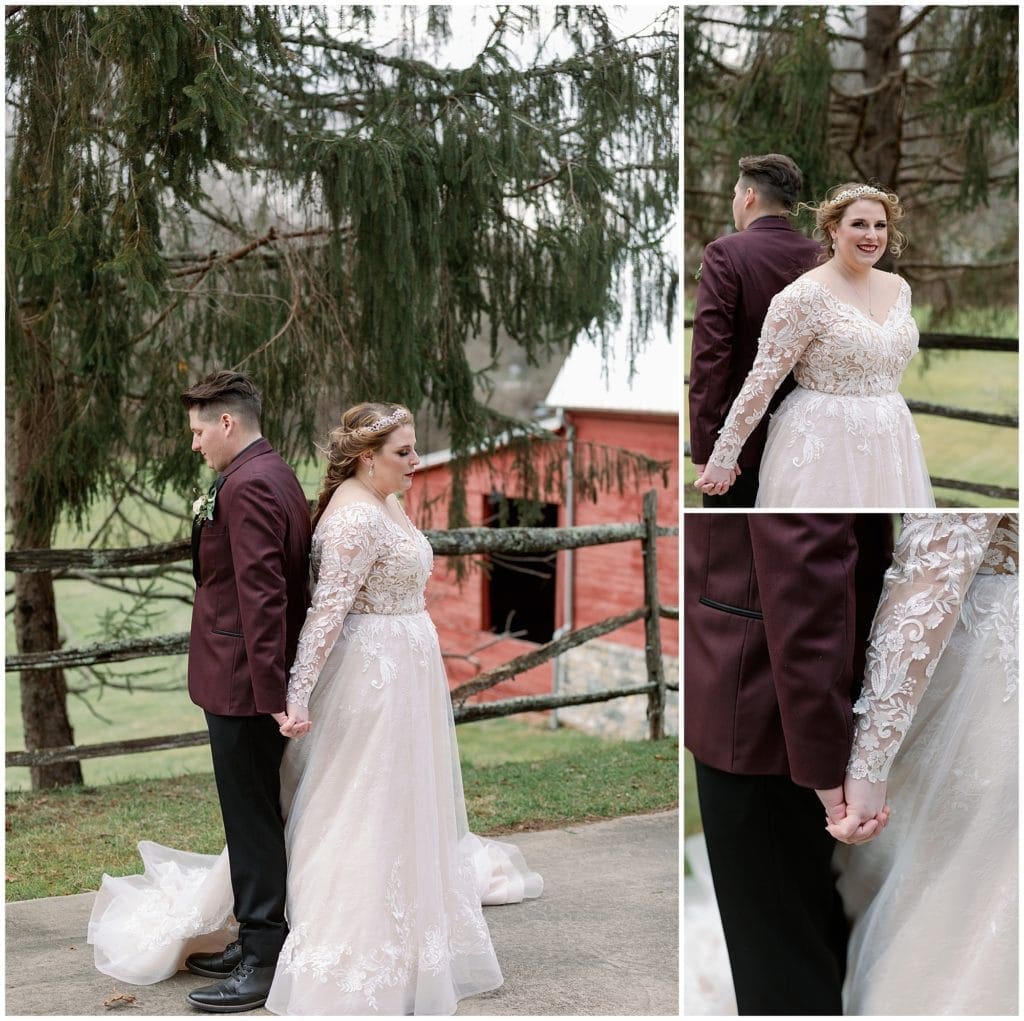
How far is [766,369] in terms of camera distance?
2.75 m

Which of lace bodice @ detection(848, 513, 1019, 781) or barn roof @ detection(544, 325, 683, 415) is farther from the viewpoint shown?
barn roof @ detection(544, 325, 683, 415)

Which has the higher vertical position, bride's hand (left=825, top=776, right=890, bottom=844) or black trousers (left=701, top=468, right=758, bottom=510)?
black trousers (left=701, top=468, right=758, bottom=510)

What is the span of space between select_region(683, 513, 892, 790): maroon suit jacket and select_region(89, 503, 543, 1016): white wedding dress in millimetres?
1022

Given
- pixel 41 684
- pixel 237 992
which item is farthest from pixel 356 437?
pixel 41 684

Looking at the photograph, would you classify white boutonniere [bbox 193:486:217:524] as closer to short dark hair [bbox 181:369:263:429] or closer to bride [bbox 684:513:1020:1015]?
short dark hair [bbox 181:369:263:429]

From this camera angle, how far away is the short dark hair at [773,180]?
297 centimetres

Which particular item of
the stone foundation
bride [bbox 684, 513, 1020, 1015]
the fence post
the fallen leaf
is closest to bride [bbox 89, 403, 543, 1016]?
the fallen leaf

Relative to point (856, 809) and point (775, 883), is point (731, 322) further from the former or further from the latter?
point (775, 883)

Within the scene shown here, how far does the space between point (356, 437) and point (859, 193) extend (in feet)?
4.99

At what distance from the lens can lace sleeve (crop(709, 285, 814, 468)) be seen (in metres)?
2.74

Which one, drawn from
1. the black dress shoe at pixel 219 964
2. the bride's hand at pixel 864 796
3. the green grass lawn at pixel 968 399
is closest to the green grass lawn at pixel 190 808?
the black dress shoe at pixel 219 964

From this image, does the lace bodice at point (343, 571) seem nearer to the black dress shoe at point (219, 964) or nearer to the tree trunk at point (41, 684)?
the black dress shoe at point (219, 964)

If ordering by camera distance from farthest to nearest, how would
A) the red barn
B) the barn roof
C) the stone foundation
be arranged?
1. the stone foundation
2. the red barn
3. the barn roof

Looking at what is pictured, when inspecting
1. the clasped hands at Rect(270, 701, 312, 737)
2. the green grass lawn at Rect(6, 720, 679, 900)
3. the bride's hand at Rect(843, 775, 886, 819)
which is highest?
the bride's hand at Rect(843, 775, 886, 819)
